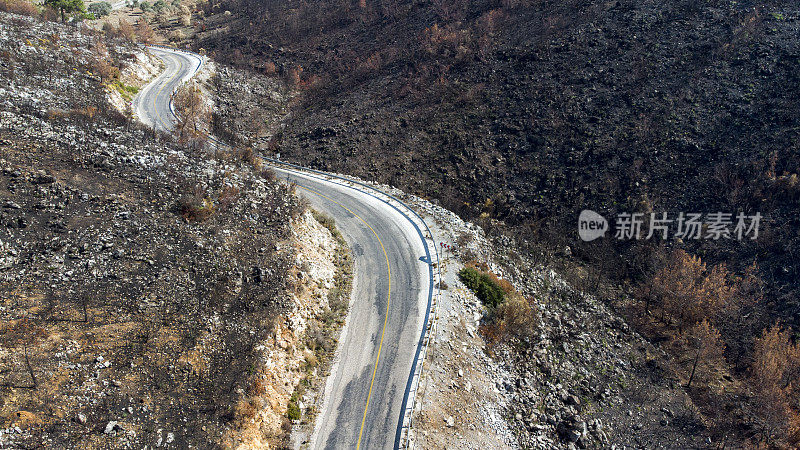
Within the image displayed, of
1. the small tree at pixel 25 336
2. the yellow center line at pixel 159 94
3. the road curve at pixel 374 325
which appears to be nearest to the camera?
the small tree at pixel 25 336

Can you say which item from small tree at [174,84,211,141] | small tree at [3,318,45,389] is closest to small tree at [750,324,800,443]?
small tree at [3,318,45,389]

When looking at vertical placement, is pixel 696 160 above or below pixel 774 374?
above

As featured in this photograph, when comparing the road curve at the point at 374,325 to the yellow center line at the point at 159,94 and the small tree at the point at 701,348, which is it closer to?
the yellow center line at the point at 159,94

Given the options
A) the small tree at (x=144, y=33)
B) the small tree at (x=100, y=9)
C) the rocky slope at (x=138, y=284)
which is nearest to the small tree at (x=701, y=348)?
the rocky slope at (x=138, y=284)

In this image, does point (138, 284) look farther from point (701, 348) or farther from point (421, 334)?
point (701, 348)

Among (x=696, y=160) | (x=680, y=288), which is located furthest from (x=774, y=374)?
(x=696, y=160)

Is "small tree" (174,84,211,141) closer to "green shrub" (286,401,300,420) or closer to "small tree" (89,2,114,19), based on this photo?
"green shrub" (286,401,300,420)

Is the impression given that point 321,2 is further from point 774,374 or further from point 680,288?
→ point 774,374
